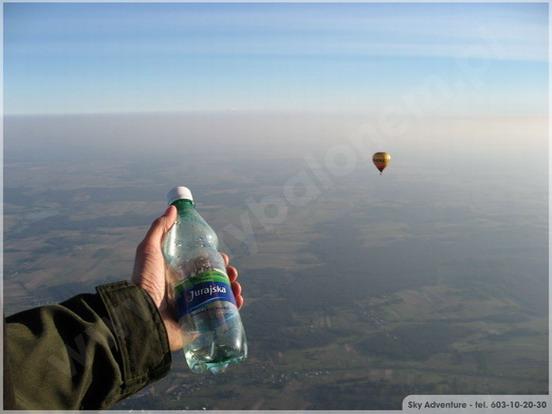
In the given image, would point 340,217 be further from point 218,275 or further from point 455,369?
point 218,275

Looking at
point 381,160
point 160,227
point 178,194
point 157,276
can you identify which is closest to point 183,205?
point 178,194

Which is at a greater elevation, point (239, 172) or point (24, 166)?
point (24, 166)

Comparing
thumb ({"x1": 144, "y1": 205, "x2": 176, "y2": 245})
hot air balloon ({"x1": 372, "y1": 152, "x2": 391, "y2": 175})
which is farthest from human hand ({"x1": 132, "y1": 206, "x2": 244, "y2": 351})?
hot air balloon ({"x1": 372, "y1": 152, "x2": 391, "y2": 175})

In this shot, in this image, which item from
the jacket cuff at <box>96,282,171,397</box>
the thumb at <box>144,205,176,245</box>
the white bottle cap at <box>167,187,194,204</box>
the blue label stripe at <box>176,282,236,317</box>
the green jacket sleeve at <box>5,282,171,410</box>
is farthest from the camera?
the white bottle cap at <box>167,187,194,204</box>

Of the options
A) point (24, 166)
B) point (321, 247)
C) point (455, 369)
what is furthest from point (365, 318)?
point (24, 166)

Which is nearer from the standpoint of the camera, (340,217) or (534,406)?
(534,406)

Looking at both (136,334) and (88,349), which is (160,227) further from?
(88,349)

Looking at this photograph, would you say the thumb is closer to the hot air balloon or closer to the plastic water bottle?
the plastic water bottle
